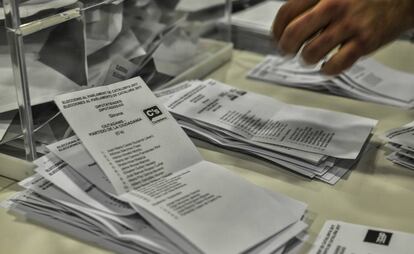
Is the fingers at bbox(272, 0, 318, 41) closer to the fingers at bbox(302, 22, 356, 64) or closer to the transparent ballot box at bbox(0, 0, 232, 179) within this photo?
the fingers at bbox(302, 22, 356, 64)

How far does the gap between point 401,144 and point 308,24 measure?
22 centimetres

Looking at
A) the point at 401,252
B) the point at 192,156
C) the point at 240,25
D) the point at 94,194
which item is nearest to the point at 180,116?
the point at 192,156

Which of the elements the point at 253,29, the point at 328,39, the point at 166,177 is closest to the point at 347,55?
the point at 328,39

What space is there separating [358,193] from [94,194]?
335 mm

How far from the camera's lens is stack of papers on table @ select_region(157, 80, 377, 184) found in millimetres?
872

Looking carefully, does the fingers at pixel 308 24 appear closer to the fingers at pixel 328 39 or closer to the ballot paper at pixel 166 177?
the fingers at pixel 328 39

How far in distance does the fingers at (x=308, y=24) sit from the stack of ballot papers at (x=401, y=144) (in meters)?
0.20

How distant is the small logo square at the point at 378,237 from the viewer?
0.70 meters

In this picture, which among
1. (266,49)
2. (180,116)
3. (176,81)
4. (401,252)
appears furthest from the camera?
(266,49)

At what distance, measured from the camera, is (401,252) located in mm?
684

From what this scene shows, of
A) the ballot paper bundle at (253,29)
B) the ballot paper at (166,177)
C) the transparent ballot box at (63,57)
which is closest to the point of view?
the ballot paper at (166,177)

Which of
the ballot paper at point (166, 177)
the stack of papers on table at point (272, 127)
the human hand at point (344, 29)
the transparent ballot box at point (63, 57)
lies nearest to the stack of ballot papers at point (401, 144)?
the stack of papers on table at point (272, 127)

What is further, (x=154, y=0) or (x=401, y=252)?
(x=154, y=0)

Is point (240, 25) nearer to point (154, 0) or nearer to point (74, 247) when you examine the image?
point (154, 0)
